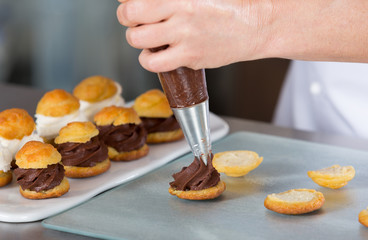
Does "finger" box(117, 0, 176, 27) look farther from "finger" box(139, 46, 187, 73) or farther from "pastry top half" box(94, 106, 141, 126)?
"pastry top half" box(94, 106, 141, 126)

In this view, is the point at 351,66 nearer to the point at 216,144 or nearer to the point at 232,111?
the point at 216,144

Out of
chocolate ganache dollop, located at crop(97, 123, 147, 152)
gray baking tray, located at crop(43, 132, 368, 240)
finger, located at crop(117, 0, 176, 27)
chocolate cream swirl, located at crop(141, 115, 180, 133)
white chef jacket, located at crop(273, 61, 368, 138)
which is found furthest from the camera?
white chef jacket, located at crop(273, 61, 368, 138)

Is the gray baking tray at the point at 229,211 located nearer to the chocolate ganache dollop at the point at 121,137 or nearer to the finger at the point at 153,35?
the chocolate ganache dollop at the point at 121,137

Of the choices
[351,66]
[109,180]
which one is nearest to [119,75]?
[351,66]

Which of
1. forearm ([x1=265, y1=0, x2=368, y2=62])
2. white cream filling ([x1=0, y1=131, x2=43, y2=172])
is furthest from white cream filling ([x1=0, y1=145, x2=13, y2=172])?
forearm ([x1=265, y1=0, x2=368, y2=62])

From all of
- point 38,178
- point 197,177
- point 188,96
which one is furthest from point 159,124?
point 188,96
